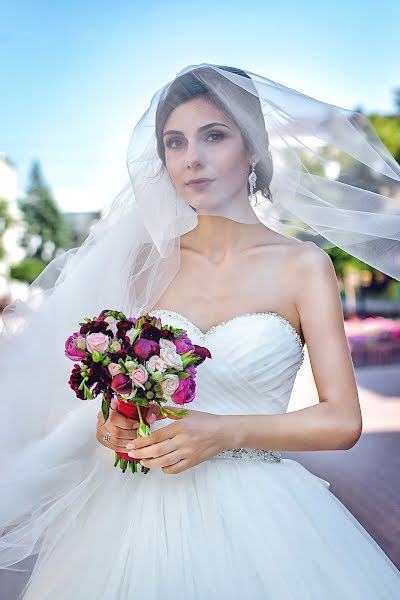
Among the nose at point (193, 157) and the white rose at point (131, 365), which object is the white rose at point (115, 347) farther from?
the nose at point (193, 157)

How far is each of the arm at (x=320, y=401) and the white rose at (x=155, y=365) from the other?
0.26m

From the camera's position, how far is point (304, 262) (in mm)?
1962

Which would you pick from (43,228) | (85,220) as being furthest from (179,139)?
(43,228)

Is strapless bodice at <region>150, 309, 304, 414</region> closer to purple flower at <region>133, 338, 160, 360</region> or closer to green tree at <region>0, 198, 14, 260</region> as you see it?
purple flower at <region>133, 338, 160, 360</region>

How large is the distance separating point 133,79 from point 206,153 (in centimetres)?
103

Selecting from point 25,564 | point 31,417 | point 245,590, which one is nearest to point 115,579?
point 245,590

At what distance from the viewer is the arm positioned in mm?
1732

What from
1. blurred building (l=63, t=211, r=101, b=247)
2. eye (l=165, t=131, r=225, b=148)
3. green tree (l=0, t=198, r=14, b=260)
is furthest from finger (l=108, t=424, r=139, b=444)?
green tree (l=0, t=198, r=14, b=260)

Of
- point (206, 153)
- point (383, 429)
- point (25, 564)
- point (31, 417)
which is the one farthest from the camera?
point (383, 429)

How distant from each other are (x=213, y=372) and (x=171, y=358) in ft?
1.44

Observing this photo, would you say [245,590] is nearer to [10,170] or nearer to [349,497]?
[349,497]

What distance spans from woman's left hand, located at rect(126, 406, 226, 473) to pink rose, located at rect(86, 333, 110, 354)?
0.23 m

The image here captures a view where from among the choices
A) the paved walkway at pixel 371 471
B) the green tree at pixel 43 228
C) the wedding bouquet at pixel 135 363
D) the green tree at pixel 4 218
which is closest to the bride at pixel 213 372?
the wedding bouquet at pixel 135 363

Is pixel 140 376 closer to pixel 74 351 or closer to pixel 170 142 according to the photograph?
pixel 74 351
